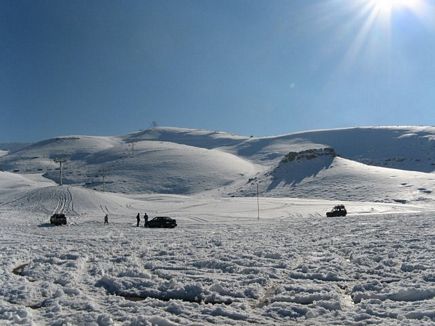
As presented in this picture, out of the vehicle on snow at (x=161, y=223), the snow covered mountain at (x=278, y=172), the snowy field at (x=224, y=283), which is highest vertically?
the snow covered mountain at (x=278, y=172)

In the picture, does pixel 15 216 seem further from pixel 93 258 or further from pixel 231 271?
pixel 231 271

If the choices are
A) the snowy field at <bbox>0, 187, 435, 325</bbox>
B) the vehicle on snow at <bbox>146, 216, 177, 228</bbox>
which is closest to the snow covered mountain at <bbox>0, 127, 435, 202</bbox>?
the vehicle on snow at <bbox>146, 216, 177, 228</bbox>

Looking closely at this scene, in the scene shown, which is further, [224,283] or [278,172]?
[278,172]

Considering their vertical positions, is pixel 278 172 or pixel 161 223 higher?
pixel 278 172

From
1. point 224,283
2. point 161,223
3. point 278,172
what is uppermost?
point 278,172

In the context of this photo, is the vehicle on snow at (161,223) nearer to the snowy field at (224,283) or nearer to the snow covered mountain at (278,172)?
the snowy field at (224,283)

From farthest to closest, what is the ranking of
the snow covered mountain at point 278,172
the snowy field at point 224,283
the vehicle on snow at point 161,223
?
the snow covered mountain at point 278,172 < the vehicle on snow at point 161,223 < the snowy field at point 224,283

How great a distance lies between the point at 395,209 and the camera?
2421 inches

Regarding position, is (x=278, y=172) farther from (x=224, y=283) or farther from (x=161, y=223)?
(x=224, y=283)

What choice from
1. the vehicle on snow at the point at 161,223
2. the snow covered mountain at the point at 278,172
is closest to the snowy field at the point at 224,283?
the vehicle on snow at the point at 161,223

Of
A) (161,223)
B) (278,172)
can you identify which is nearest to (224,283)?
(161,223)

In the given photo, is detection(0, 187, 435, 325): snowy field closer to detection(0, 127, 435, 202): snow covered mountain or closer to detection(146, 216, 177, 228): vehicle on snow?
detection(146, 216, 177, 228): vehicle on snow

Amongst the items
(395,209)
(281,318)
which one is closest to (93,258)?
(281,318)

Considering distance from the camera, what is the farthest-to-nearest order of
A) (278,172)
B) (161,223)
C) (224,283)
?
(278,172) → (161,223) → (224,283)
